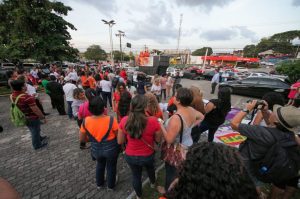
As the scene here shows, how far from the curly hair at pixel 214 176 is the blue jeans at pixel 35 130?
441cm

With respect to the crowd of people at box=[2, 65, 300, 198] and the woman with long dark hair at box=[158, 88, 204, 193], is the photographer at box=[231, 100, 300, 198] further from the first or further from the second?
the woman with long dark hair at box=[158, 88, 204, 193]

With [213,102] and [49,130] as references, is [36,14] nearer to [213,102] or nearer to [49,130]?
[49,130]

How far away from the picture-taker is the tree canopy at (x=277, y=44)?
85.4 m

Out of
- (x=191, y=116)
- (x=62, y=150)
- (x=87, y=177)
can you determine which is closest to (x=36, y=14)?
(x=62, y=150)

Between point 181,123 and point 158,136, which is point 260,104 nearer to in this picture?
point 181,123

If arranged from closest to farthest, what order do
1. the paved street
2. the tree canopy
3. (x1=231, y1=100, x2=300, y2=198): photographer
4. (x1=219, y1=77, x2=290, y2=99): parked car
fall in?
(x1=231, y1=100, x2=300, y2=198): photographer, the paved street, (x1=219, y1=77, x2=290, y2=99): parked car, the tree canopy

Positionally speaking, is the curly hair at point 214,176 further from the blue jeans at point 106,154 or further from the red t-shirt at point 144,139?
the blue jeans at point 106,154

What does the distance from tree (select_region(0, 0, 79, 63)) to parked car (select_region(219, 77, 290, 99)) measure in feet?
66.9

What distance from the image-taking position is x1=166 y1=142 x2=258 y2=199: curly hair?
0.87 m

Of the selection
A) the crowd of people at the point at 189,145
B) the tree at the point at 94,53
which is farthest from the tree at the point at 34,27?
the tree at the point at 94,53

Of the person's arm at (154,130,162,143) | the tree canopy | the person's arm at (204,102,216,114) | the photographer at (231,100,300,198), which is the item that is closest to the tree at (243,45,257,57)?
the tree canopy

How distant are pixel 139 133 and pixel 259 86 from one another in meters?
11.4

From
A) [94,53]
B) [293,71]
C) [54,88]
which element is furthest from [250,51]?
[54,88]

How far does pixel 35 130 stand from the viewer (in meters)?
4.30
